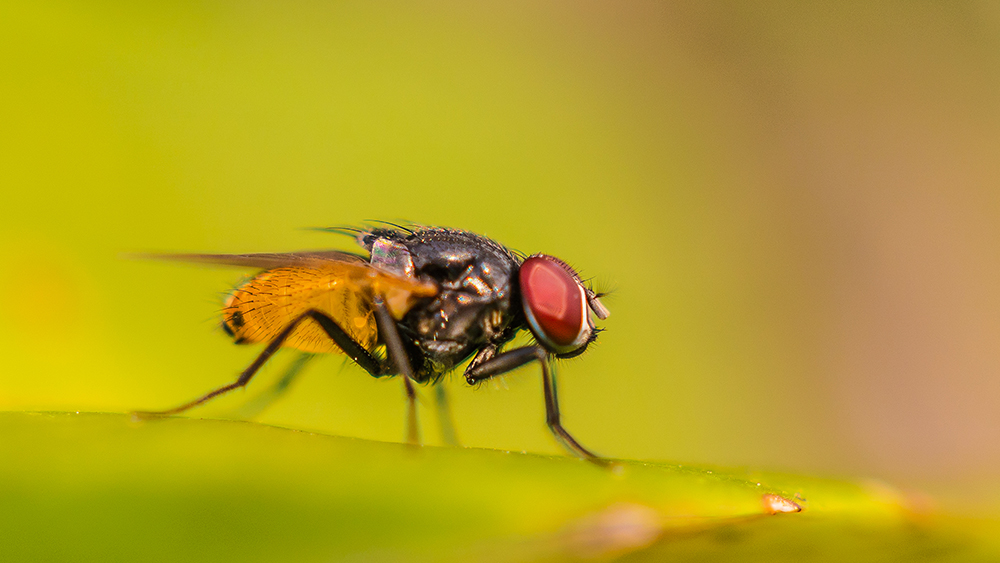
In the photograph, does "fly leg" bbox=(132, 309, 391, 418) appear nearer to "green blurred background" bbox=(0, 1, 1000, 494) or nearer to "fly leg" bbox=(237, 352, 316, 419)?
"green blurred background" bbox=(0, 1, 1000, 494)

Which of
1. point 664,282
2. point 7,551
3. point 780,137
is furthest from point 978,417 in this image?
point 7,551

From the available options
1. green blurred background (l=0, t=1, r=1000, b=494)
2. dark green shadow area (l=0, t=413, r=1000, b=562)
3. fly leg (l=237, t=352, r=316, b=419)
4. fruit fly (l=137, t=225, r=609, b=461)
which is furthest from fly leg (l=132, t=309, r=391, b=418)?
dark green shadow area (l=0, t=413, r=1000, b=562)

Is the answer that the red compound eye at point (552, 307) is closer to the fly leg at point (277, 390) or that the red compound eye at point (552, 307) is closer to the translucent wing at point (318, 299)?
the translucent wing at point (318, 299)

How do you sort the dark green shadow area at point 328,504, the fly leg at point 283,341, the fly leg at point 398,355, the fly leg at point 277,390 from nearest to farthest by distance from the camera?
the dark green shadow area at point 328,504, the fly leg at point 398,355, the fly leg at point 283,341, the fly leg at point 277,390

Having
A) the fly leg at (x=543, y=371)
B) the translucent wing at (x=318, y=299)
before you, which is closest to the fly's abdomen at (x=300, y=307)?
the translucent wing at (x=318, y=299)

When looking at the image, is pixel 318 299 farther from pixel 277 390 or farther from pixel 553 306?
pixel 553 306

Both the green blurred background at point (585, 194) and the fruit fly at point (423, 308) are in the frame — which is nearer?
the fruit fly at point (423, 308)

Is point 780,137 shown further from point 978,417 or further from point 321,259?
point 321,259
